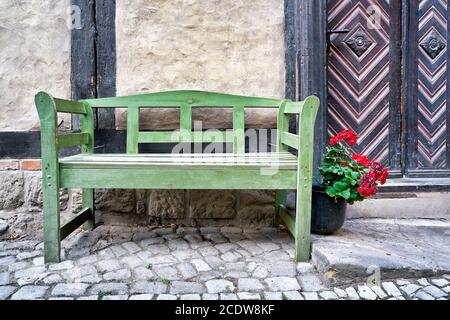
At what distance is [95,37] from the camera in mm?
2742

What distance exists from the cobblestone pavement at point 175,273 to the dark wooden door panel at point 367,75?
1.14 meters

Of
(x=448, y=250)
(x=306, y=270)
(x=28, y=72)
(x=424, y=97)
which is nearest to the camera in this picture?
(x=306, y=270)

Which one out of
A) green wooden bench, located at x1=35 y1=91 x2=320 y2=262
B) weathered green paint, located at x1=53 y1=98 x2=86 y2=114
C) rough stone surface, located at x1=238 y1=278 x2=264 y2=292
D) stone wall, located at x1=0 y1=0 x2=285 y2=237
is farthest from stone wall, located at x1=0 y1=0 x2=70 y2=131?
rough stone surface, located at x1=238 y1=278 x2=264 y2=292

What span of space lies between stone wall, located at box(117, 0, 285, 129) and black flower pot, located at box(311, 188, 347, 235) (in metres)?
0.67

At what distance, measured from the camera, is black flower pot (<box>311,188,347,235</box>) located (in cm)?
239

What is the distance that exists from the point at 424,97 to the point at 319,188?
1.35m

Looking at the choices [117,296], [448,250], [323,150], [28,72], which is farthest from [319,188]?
[28,72]

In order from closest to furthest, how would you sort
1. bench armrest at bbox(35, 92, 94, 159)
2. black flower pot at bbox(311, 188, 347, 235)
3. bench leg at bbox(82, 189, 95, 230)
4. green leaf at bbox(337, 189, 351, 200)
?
bench armrest at bbox(35, 92, 94, 159)
green leaf at bbox(337, 189, 351, 200)
black flower pot at bbox(311, 188, 347, 235)
bench leg at bbox(82, 189, 95, 230)

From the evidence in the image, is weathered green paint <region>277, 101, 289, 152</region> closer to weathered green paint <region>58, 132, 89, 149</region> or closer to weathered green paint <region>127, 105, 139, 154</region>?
weathered green paint <region>127, 105, 139, 154</region>

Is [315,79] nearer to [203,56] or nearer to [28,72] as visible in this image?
[203,56]

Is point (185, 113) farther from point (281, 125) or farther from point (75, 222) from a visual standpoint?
point (75, 222)

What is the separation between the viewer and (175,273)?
1989 millimetres

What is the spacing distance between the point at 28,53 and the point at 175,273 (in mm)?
1824

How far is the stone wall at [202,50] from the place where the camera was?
2752mm
